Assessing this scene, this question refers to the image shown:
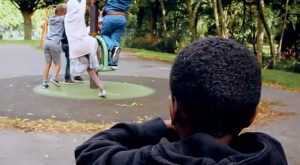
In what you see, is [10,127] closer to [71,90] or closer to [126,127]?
[71,90]

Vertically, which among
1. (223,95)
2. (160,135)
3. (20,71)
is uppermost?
(223,95)

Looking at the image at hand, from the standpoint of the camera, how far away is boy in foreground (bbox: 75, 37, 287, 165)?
49.0 inches

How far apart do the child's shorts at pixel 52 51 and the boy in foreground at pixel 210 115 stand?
28.8 feet

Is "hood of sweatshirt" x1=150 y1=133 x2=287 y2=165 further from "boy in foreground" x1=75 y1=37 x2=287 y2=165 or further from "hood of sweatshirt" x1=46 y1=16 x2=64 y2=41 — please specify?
"hood of sweatshirt" x1=46 y1=16 x2=64 y2=41

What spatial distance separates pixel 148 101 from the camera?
29.8ft

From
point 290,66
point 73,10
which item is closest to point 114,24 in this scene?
point 73,10

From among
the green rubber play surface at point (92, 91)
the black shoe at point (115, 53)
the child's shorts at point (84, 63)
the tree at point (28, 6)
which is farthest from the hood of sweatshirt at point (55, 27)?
the tree at point (28, 6)

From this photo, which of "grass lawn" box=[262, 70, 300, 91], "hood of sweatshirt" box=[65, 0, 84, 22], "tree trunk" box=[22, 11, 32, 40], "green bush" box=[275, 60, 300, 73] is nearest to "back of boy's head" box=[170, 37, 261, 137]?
"hood of sweatshirt" box=[65, 0, 84, 22]

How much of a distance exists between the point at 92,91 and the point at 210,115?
28.2ft

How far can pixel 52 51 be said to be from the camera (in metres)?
10.0

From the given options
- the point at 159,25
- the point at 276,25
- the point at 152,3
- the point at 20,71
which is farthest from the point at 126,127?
the point at 159,25

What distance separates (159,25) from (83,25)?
972 inches

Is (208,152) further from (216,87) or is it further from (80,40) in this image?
(80,40)

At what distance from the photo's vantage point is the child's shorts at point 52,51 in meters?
9.92
